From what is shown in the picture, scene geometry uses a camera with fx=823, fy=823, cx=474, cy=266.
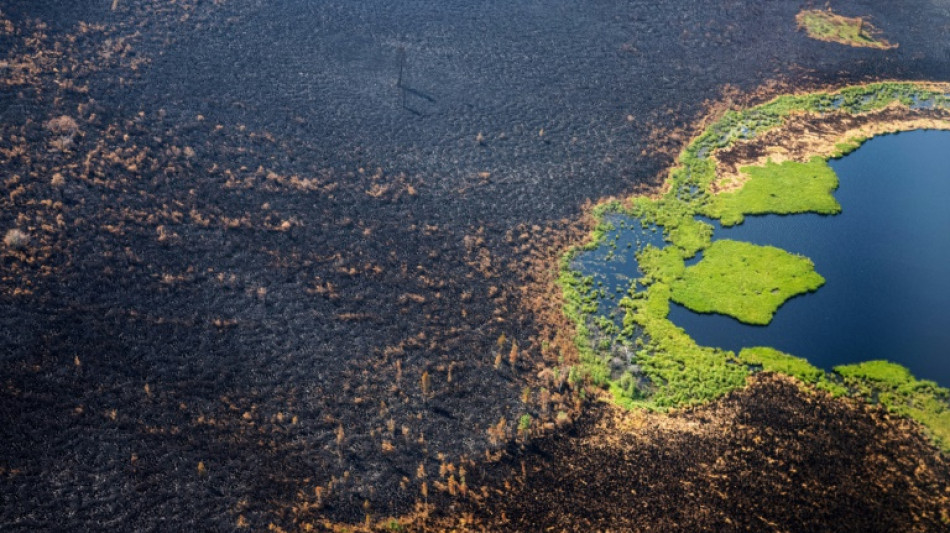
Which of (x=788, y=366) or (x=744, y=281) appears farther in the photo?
(x=744, y=281)

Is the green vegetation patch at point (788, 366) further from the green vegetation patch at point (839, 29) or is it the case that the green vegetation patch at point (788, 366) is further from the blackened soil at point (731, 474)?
the green vegetation patch at point (839, 29)

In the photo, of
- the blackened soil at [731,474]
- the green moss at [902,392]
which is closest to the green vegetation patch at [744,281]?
the green moss at [902,392]

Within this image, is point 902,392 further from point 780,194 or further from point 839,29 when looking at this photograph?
point 839,29

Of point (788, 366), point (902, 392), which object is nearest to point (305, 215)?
point (788, 366)

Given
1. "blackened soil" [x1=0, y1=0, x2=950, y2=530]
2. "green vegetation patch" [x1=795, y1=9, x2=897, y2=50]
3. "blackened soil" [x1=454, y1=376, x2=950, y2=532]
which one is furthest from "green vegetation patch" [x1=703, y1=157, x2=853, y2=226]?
"green vegetation patch" [x1=795, y1=9, x2=897, y2=50]

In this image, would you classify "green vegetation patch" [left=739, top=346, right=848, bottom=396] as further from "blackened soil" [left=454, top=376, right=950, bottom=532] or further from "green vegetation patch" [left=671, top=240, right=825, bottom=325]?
"green vegetation patch" [left=671, top=240, right=825, bottom=325]

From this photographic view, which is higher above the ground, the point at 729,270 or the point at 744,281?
the point at 729,270
